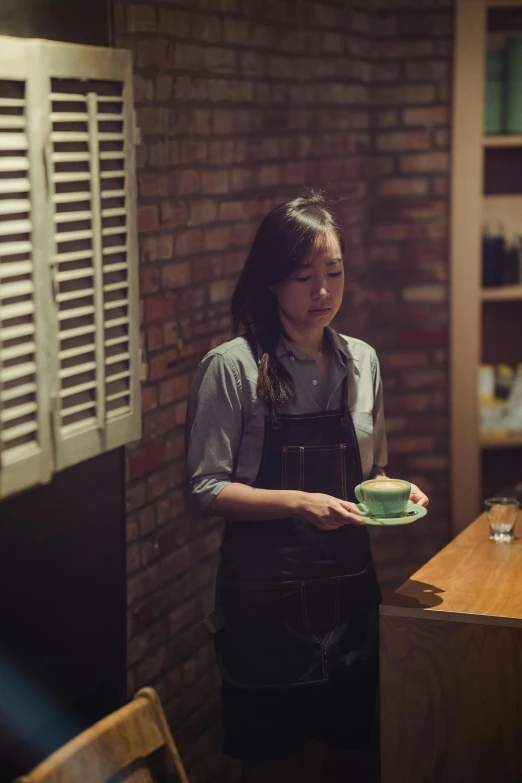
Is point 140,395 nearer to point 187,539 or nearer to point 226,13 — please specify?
point 187,539

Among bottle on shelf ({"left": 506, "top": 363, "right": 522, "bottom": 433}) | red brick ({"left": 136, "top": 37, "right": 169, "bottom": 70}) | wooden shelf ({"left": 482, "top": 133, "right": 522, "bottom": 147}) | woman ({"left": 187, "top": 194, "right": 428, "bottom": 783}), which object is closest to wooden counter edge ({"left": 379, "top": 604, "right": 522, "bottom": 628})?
woman ({"left": 187, "top": 194, "right": 428, "bottom": 783})

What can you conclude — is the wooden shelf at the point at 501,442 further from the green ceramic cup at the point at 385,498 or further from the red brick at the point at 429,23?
the green ceramic cup at the point at 385,498

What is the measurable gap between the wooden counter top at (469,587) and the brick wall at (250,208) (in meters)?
0.77

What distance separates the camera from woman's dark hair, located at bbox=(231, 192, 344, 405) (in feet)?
8.12

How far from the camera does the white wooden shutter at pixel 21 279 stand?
2117 millimetres

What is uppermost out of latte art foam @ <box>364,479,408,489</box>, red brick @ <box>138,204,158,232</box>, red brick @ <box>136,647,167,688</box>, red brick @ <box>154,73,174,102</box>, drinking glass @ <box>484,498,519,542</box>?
red brick @ <box>154,73,174,102</box>

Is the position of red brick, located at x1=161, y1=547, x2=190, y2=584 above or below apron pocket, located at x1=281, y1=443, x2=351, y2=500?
below

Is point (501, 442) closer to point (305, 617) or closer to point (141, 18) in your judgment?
point (305, 617)

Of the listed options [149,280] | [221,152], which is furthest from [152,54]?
[149,280]

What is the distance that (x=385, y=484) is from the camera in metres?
2.46

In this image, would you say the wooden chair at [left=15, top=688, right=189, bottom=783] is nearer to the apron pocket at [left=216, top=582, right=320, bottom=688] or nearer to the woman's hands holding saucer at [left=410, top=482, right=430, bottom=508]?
the apron pocket at [left=216, top=582, right=320, bottom=688]

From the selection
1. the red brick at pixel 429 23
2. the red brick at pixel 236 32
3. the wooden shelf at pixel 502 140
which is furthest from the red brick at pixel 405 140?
the red brick at pixel 236 32

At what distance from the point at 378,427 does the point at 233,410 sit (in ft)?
1.34

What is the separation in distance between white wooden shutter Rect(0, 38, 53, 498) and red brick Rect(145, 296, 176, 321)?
729mm
